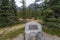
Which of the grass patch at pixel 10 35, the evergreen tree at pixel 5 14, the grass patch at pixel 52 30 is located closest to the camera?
the grass patch at pixel 10 35

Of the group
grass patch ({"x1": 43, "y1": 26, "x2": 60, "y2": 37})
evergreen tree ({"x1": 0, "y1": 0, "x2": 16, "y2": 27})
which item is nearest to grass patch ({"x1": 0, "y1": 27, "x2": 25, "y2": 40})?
evergreen tree ({"x1": 0, "y1": 0, "x2": 16, "y2": 27})

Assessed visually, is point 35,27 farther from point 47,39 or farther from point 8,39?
point 8,39

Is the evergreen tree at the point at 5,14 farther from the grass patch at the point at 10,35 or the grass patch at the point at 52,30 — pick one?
the grass patch at the point at 52,30

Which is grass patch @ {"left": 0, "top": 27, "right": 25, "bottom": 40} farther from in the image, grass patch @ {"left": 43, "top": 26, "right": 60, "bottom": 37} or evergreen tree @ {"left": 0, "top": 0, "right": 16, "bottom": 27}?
grass patch @ {"left": 43, "top": 26, "right": 60, "bottom": 37}

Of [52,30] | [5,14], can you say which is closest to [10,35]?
[5,14]

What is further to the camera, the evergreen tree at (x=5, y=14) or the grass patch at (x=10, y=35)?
the evergreen tree at (x=5, y=14)

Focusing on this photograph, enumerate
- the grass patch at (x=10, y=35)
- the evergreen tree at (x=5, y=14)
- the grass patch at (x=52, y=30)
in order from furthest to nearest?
the evergreen tree at (x=5, y=14)
the grass patch at (x=52, y=30)
the grass patch at (x=10, y=35)

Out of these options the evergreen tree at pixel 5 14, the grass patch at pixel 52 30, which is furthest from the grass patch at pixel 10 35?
the grass patch at pixel 52 30

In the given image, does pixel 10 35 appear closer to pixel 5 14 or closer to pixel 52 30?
pixel 5 14

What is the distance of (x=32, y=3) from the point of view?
23078 millimetres

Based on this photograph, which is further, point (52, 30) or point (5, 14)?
point (5, 14)

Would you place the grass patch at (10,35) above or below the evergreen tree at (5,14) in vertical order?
below

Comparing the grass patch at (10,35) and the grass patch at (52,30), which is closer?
the grass patch at (10,35)

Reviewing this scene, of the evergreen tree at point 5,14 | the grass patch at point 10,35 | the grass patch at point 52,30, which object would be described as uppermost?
the evergreen tree at point 5,14
